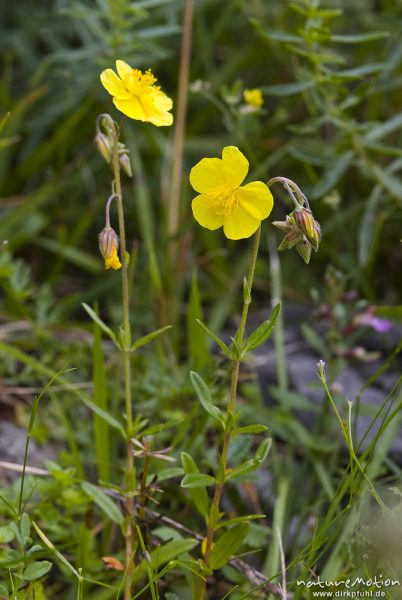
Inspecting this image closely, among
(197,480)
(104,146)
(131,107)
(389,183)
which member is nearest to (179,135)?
(389,183)

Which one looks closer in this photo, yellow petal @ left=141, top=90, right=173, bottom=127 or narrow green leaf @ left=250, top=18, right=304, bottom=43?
yellow petal @ left=141, top=90, right=173, bottom=127

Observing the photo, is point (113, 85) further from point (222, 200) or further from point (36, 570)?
point (36, 570)

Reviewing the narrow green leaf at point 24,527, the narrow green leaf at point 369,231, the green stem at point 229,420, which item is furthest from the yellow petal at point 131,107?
the narrow green leaf at point 369,231

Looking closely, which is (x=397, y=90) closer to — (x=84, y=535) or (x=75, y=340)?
(x=75, y=340)

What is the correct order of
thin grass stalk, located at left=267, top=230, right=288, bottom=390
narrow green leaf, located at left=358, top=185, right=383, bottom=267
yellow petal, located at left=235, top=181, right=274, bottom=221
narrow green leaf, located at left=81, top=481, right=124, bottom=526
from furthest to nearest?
narrow green leaf, located at left=358, top=185, right=383, bottom=267 < thin grass stalk, located at left=267, top=230, right=288, bottom=390 < narrow green leaf, located at left=81, top=481, right=124, bottom=526 < yellow petal, located at left=235, top=181, right=274, bottom=221

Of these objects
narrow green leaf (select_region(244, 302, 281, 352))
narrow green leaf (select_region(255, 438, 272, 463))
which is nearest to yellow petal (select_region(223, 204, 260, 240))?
narrow green leaf (select_region(244, 302, 281, 352))

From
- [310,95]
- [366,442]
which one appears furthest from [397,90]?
[366,442]

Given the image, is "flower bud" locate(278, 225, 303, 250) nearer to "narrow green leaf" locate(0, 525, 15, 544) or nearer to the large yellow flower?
the large yellow flower

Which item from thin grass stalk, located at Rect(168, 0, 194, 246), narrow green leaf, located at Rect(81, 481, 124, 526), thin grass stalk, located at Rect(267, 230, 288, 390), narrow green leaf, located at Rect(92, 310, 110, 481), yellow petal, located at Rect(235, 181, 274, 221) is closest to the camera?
yellow petal, located at Rect(235, 181, 274, 221)
